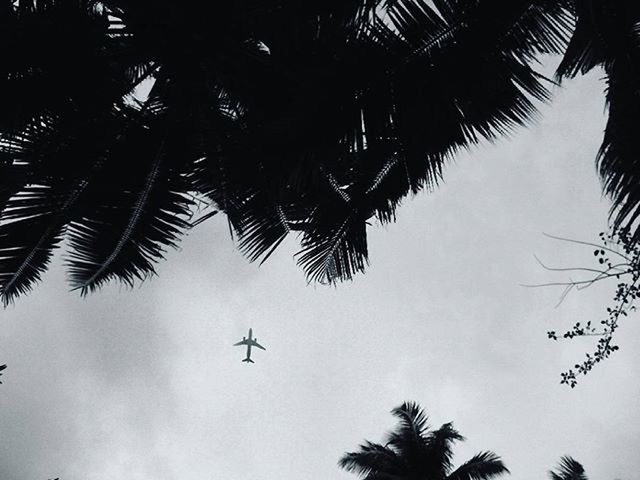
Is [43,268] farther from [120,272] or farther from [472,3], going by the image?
[472,3]

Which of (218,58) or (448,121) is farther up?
(218,58)

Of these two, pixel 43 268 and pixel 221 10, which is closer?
pixel 221 10

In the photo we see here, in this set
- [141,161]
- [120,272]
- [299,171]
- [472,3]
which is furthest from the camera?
[120,272]

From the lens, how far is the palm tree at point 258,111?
2176 mm

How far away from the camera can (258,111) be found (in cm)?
309

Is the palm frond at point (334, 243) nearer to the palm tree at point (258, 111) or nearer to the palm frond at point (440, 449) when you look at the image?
the palm tree at point (258, 111)

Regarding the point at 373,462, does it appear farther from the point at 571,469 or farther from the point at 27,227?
the point at 27,227

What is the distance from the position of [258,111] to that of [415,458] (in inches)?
612

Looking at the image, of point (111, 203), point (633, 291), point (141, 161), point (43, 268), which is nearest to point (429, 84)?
point (633, 291)

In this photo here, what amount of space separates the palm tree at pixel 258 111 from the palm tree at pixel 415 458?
45.5 ft

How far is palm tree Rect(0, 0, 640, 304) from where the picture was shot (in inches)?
85.7

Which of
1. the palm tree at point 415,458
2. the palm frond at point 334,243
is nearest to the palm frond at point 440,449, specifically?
the palm tree at point 415,458

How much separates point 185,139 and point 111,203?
0.73 metres

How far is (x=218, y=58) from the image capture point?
10.7 feet
